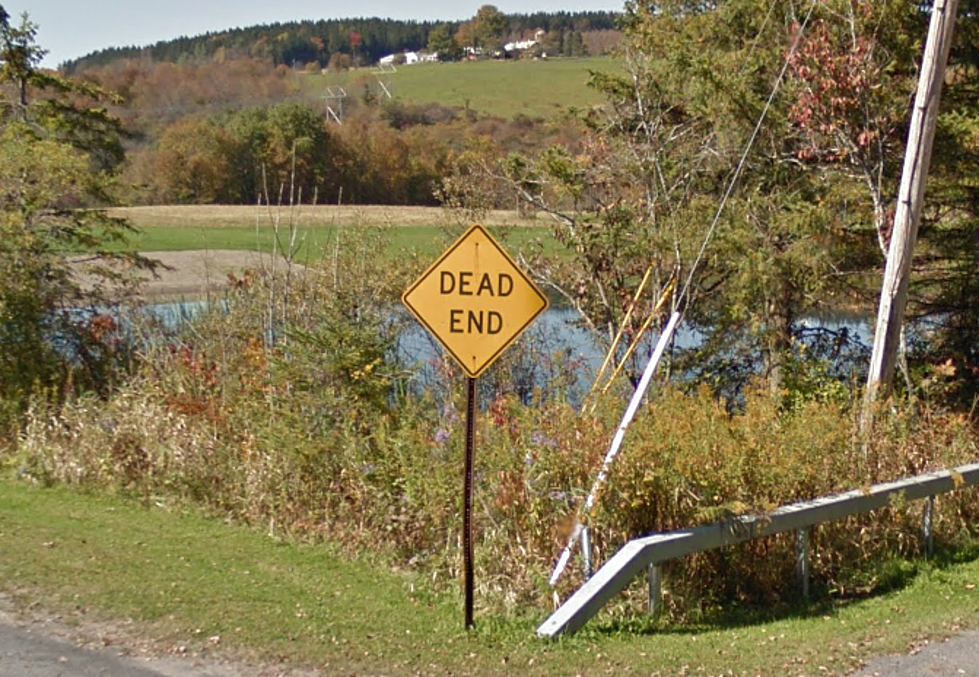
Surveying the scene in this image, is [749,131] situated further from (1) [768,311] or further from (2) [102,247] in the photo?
(2) [102,247]

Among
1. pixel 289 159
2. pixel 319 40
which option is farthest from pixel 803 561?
pixel 319 40

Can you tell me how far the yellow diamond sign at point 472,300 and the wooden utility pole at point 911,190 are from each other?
4.89 meters

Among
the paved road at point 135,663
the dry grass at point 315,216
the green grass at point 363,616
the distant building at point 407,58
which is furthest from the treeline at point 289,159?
the distant building at point 407,58

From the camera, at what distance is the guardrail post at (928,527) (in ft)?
29.7

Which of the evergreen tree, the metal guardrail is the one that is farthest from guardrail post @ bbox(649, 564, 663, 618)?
the evergreen tree

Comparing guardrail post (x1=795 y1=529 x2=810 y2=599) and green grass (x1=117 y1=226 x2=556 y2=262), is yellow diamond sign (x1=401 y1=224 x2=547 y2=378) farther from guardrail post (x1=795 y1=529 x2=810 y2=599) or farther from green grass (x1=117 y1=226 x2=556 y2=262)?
green grass (x1=117 y1=226 x2=556 y2=262)

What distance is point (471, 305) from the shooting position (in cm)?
697

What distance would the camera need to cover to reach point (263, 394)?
1164cm

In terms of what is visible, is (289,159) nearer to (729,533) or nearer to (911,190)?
(911,190)

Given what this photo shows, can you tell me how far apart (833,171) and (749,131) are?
1.43m

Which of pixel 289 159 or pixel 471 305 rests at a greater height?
pixel 289 159

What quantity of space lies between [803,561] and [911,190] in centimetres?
462

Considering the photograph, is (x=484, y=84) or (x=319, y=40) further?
(x=319, y=40)

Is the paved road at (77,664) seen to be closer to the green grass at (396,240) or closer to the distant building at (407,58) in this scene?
the green grass at (396,240)
